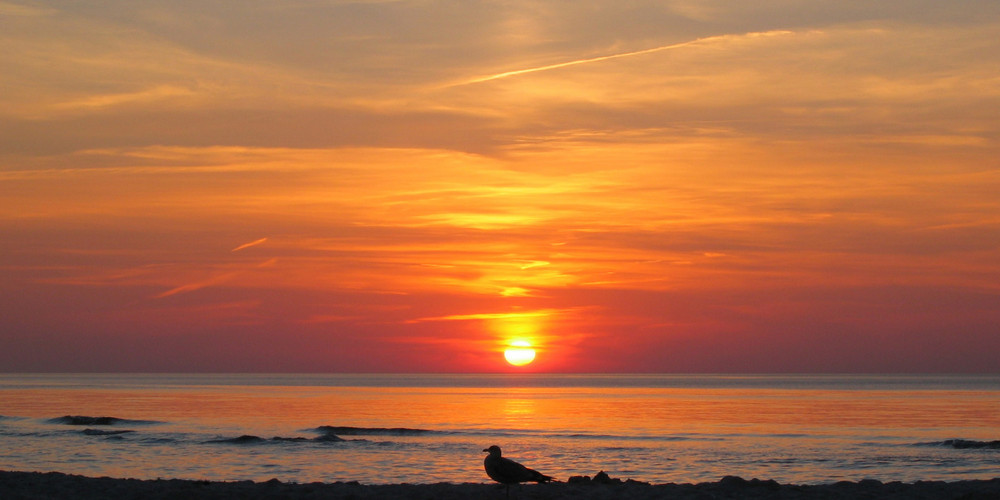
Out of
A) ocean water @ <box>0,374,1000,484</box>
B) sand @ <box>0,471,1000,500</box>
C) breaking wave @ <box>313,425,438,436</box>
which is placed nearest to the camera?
sand @ <box>0,471,1000,500</box>

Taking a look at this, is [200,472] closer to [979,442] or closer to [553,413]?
[979,442]

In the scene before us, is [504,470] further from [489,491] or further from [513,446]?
[513,446]

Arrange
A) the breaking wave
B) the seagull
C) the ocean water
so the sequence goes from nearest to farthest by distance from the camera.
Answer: the seagull → the ocean water → the breaking wave

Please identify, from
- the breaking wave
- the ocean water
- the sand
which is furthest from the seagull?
the breaking wave

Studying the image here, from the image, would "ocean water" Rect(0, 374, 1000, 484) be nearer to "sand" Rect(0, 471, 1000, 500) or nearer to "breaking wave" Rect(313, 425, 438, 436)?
"breaking wave" Rect(313, 425, 438, 436)

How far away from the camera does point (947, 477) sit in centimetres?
2969

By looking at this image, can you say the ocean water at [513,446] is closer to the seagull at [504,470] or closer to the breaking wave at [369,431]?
the breaking wave at [369,431]

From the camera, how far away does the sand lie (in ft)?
64.3

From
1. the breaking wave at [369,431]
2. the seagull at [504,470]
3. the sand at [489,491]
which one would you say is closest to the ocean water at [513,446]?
the breaking wave at [369,431]

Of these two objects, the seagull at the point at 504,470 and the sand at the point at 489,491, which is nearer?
the seagull at the point at 504,470

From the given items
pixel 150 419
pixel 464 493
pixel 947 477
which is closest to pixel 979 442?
pixel 947 477

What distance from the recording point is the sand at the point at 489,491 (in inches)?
772

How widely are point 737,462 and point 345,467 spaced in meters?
14.3

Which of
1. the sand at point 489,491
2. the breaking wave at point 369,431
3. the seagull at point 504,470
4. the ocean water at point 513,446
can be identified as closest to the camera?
the seagull at point 504,470
